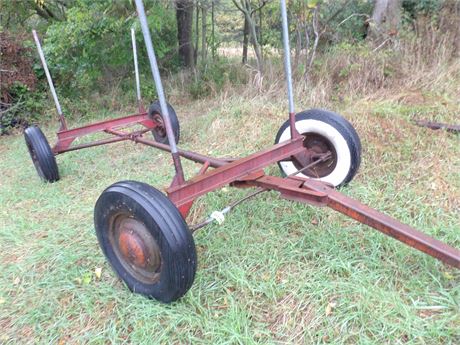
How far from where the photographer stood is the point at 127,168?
439cm

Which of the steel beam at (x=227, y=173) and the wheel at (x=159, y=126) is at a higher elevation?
the steel beam at (x=227, y=173)

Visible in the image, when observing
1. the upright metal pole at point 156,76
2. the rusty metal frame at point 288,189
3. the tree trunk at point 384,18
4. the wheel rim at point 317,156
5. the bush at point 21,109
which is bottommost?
the bush at point 21,109

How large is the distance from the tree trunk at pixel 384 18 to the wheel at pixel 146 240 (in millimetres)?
5031

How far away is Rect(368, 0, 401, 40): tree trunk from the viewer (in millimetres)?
5664

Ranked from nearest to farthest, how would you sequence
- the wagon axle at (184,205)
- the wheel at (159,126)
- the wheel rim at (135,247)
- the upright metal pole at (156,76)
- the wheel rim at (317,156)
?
the upright metal pole at (156,76) → the wagon axle at (184,205) → the wheel rim at (135,247) → the wheel rim at (317,156) → the wheel at (159,126)

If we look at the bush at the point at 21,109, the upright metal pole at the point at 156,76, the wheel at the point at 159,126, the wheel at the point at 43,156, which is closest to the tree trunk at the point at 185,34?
the bush at the point at 21,109

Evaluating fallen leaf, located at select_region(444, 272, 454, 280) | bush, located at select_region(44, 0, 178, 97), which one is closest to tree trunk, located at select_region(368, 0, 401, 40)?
bush, located at select_region(44, 0, 178, 97)

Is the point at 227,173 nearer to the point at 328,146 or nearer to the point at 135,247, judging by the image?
the point at 135,247

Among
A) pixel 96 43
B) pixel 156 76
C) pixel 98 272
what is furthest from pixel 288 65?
pixel 96 43

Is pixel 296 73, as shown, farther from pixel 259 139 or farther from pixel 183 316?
pixel 183 316

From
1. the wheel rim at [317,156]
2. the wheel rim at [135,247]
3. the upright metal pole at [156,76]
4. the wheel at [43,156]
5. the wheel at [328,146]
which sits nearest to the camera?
the upright metal pole at [156,76]

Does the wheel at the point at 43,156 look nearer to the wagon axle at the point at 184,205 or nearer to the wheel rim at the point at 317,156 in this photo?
the wagon axle at the point at 184,205

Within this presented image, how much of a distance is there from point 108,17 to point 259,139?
3749 mm

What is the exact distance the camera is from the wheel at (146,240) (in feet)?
6.24
